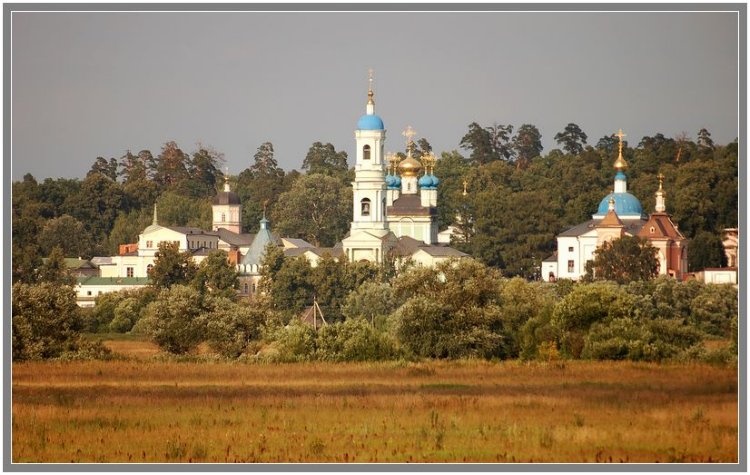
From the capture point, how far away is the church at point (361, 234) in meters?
113

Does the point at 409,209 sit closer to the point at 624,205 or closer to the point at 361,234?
the point at 361,234

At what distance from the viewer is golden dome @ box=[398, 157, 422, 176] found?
131000mm

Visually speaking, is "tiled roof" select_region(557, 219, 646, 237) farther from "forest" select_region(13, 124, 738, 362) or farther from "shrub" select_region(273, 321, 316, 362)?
"shrub" select_region(273, 321, 316, 362)

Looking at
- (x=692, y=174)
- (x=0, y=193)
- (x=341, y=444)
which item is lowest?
(x=341, y=444)

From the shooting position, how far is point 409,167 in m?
131

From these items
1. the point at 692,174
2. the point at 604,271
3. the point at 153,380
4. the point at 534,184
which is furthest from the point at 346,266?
the point at 153,380

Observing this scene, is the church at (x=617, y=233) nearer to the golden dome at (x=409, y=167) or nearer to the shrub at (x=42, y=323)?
the golden dome at (x=409, y=167)

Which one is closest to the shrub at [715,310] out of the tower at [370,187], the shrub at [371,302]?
the shrub at [371,302]

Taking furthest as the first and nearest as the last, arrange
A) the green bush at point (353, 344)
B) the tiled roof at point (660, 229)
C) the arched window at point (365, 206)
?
the arched window at point (365, 206)
the tiled roof at point (660, 229)
the green bush at point (353, 344)

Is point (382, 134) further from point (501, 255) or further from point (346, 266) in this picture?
point (346, 266)

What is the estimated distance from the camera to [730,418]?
37.9 m

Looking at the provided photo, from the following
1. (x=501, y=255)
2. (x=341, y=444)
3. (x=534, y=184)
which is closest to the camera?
(x=341, y=444)

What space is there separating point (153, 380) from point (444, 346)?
885cm

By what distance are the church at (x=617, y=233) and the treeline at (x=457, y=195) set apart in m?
0.92
